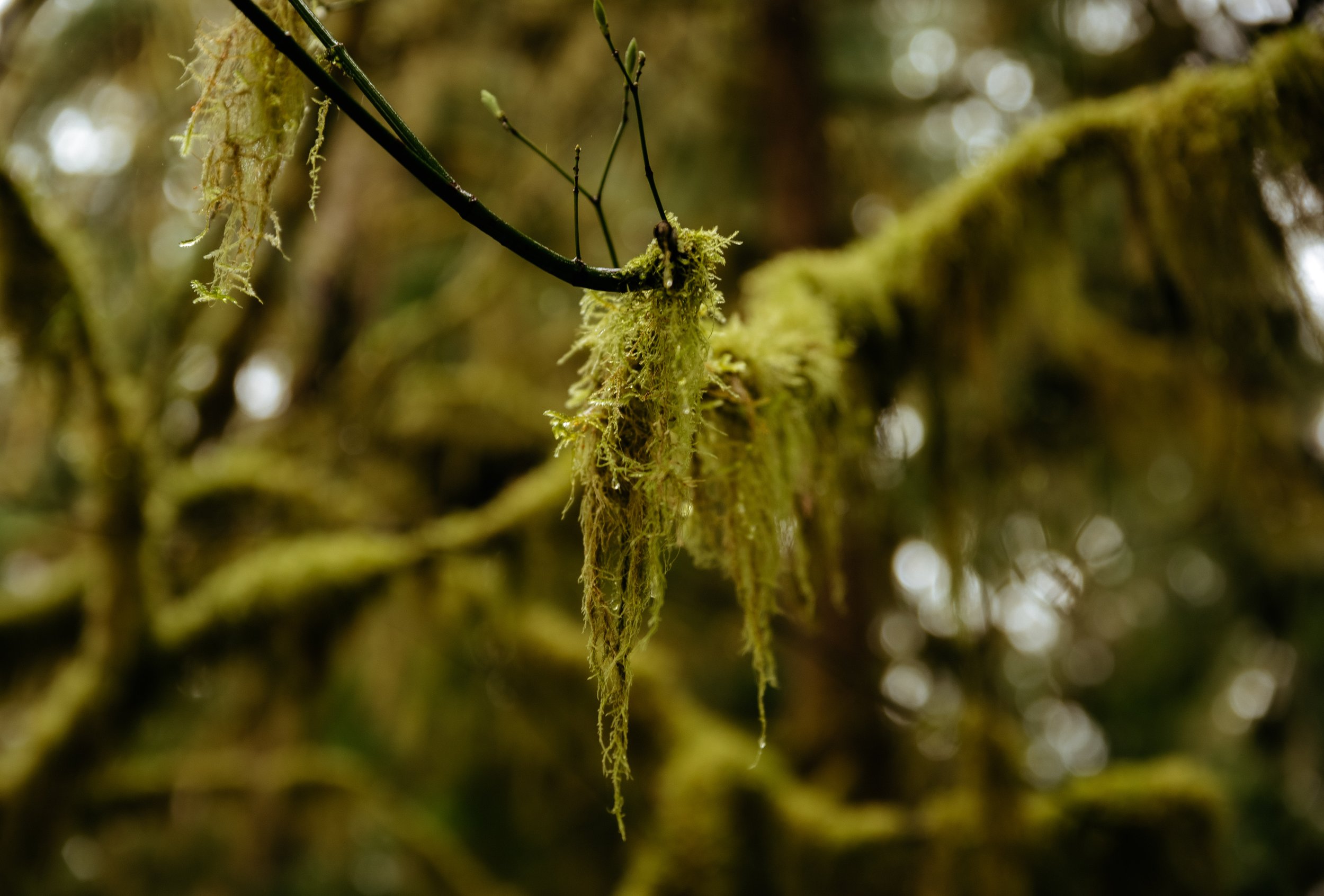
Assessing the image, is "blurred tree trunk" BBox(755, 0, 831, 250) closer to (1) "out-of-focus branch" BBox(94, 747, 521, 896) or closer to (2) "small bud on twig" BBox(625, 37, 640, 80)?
(2) "small bud on twig" BBox(625, 37, 640, 80)

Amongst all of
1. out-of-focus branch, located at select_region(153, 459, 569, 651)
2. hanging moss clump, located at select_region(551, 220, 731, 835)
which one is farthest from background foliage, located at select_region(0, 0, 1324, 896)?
hanging moss clump, located at select_region(551, 220, 731, 835)

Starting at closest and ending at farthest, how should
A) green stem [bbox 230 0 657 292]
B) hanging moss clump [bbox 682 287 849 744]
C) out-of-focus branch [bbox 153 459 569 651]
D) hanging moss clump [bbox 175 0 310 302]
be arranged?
green stem [bbox 230 0 657 292]
hanging moss clump [bbox 175 0 310 302]
hanging moss clump [bbox 682 287 849 744]
out-of-focus branch [bbox 153 459 569 651]

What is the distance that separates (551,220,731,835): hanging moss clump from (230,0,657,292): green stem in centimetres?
9

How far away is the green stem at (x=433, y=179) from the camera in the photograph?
2.80 ft

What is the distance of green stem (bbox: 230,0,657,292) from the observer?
85 cm

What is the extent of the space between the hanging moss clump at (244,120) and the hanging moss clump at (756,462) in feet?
2.35

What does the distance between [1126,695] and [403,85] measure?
676cm

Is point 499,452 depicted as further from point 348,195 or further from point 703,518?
point 703,518

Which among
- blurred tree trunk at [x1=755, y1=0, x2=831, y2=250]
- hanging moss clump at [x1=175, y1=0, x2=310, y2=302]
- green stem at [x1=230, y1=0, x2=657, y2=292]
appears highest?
blurred tree trunk at [x1=755, y1=0, x2=831, y2=250]

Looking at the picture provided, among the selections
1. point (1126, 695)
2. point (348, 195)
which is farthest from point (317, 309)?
point (1126, 695)

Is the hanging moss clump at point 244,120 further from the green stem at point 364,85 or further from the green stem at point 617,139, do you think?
the green stem at point 617,139

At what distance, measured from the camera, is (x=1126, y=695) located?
6.27 meters

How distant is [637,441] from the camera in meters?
1.17

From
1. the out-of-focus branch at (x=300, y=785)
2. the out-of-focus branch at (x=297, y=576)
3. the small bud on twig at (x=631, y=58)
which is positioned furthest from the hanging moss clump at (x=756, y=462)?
the out-of-focus branch at (x=300, y=785)
